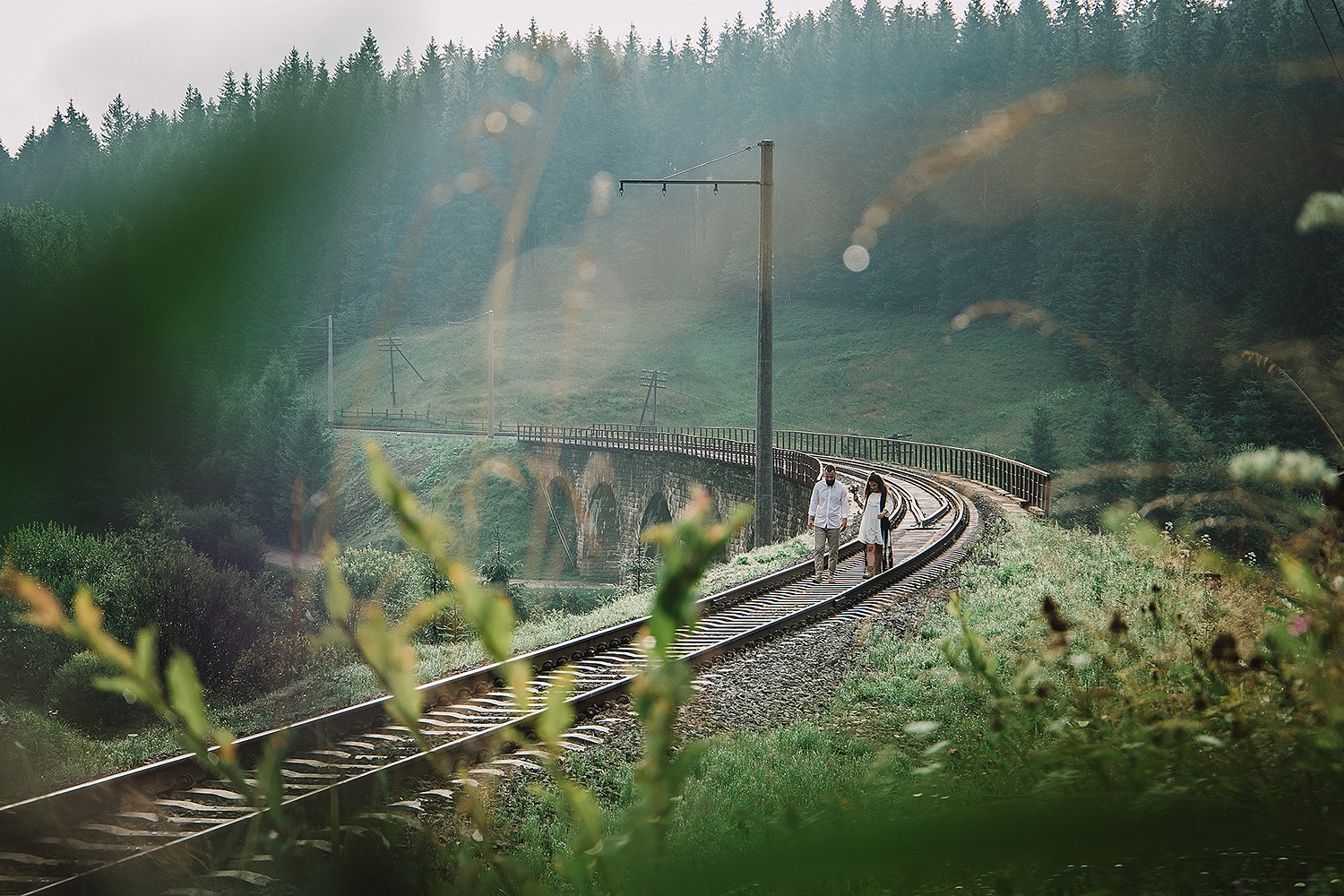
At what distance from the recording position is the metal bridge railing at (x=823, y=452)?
28406 millimetres

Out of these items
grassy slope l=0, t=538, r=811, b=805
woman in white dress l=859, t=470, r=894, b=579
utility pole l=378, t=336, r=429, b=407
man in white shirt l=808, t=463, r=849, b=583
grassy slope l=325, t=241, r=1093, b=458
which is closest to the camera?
grassy slope l=0, t=538, r=811, b=805

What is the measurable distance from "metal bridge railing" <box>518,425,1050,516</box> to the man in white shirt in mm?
8579

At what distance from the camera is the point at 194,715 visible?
1021mm

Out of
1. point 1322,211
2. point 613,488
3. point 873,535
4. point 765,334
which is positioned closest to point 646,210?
point 613,488

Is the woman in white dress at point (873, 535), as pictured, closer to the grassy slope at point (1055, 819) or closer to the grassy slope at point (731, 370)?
the grassy slope at point (1055, 819)

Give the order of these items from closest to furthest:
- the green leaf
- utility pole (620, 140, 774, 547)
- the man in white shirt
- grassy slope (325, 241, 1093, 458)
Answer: the green leaf
the man in white shirt
utility pole (620, 140, 774, 547)
grassy slope (325, 241, 1093, 458)

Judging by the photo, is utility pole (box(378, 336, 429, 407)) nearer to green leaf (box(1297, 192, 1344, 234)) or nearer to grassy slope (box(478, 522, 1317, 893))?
grassy slope (box(478, 522, 1317, 893))

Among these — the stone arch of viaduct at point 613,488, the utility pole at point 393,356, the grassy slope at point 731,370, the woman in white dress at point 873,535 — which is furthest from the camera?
the utility pole at point 393,356

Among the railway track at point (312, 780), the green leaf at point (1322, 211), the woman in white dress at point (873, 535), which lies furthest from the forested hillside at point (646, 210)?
the woman in white dress at point (873, 535)

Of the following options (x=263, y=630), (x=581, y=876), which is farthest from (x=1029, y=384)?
(x=581, y=876)

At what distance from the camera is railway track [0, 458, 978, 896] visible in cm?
574

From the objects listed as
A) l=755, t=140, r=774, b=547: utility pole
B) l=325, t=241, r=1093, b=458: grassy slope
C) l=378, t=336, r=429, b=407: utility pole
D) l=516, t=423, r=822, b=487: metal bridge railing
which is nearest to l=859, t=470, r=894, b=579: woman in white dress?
l=755, t=140, r=774, b=547: utility pole

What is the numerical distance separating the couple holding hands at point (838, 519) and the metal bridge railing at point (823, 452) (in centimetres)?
835

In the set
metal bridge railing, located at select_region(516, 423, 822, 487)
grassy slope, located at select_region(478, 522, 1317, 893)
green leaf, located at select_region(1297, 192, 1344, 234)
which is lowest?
metal bridge railing, located at select_region(516, 423, 822, 487)
